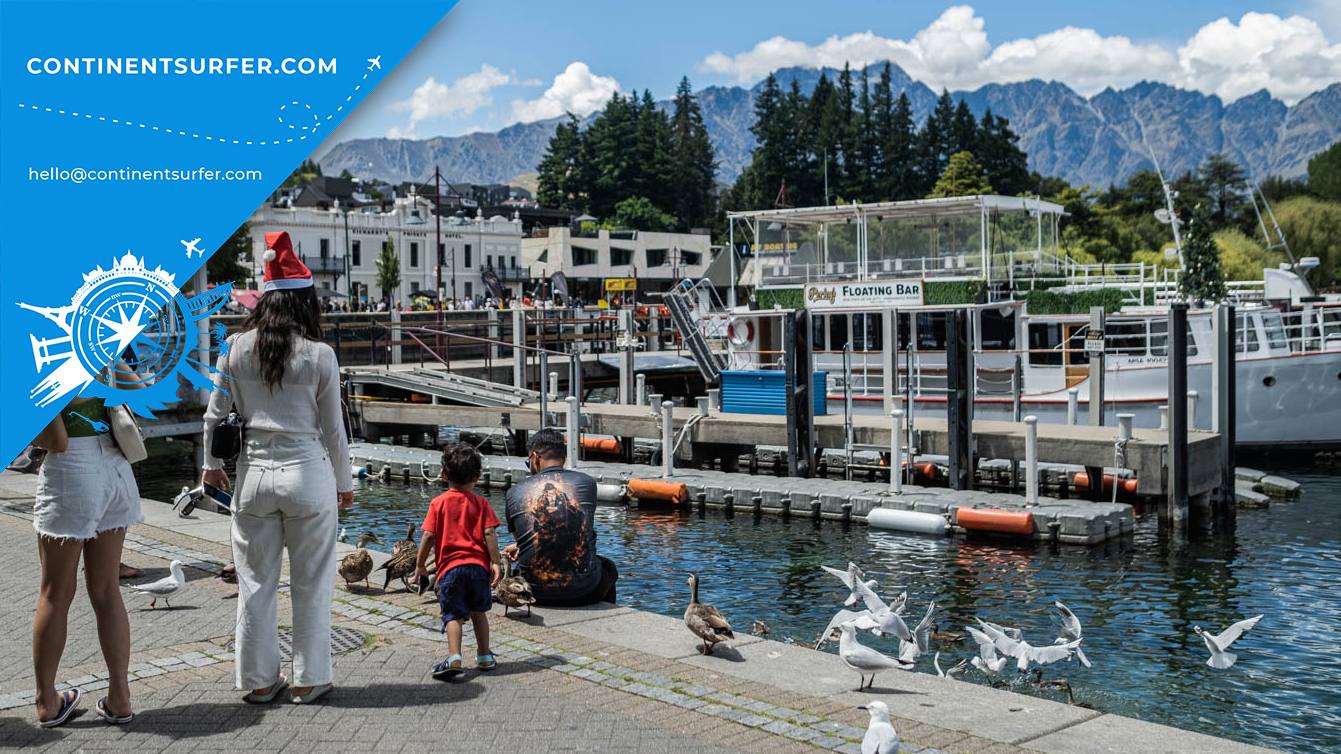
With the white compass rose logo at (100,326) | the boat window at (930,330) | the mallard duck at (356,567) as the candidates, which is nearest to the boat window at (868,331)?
the boat window at (930,330)

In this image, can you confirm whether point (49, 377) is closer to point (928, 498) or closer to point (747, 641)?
point (747, 641)

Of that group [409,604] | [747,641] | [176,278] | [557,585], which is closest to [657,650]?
[747,641]

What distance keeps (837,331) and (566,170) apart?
377 ft

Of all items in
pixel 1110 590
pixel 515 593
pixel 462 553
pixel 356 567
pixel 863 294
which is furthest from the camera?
pixel 863 294

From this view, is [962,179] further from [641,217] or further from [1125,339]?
[1125,339]

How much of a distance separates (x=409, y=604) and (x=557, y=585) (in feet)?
4.07

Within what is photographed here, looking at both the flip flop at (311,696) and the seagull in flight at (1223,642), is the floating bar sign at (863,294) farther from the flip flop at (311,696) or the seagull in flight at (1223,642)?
the flip flop at (311,696)

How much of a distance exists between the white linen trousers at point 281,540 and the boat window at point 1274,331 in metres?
26.4

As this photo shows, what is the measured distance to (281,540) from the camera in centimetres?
658

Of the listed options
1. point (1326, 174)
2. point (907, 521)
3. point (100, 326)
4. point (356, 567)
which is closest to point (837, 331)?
point (907, 521)

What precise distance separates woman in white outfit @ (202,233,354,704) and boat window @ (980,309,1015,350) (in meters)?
24.4

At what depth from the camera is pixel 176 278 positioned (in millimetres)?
6910

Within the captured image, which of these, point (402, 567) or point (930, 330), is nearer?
point (402, 567)

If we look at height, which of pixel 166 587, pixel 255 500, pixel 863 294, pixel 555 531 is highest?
pixel 863 294
